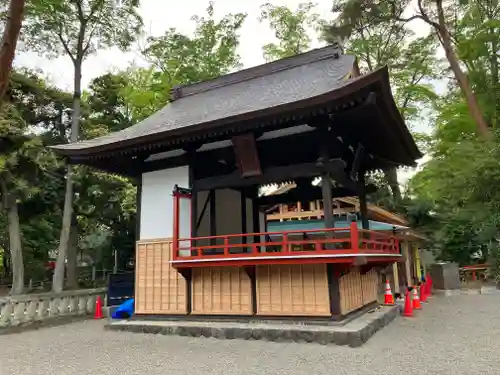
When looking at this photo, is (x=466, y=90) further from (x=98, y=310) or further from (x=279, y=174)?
(x=98, y=310)

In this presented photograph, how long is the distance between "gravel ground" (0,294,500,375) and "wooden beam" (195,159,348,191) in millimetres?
2940

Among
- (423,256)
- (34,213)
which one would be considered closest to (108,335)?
(34,213)

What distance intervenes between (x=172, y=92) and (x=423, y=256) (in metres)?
16.1

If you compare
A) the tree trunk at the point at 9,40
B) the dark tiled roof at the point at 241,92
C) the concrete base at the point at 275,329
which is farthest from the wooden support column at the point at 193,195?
the tree trunk at the point at 9,40

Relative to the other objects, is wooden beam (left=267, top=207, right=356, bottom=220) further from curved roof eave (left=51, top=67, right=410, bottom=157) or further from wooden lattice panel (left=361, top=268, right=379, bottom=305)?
curved roof eave (left=51, top=67, right=410, bottom=157)

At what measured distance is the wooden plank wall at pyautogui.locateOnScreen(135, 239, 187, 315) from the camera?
7.90 m

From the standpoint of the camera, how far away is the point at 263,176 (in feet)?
24.0

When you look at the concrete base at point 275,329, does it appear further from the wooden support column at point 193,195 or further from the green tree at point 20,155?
the green tree at point 20,155

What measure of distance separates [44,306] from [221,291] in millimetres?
5072

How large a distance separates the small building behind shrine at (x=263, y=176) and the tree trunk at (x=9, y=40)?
4036 millimetres

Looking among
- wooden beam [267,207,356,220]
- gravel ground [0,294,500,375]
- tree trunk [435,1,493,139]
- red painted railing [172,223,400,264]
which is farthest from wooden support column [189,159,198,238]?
tree trunk [435,1,493,139]

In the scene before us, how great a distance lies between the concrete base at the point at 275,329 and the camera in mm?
5969

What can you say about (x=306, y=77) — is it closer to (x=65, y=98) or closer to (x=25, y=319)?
(x=25, y=319)

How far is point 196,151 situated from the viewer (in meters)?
8.12
